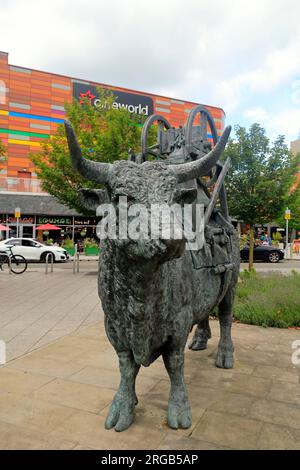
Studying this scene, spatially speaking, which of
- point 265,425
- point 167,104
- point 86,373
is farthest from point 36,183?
point 265,425

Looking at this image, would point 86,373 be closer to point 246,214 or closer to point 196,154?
point 196,154

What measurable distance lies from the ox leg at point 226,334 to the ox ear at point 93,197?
2.36 m

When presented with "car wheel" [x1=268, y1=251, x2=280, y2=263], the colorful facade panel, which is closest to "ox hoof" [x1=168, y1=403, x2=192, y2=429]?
"car wheel" [x1=268, y1=251, x2=280, y2=263]

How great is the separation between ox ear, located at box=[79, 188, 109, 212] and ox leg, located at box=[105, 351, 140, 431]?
47.9 inches

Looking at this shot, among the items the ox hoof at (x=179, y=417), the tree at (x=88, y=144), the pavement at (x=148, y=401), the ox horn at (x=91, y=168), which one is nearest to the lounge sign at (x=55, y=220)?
the tree at (x=88, y=144)

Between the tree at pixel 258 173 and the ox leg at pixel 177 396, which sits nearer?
the ox leg at pixel 177 396

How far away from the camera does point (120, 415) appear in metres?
2.72

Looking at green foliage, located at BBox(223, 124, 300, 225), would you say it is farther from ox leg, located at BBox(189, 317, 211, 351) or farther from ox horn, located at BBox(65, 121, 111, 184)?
ox horn, located at BBox(65, 121, 111, 184)

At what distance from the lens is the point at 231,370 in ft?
13.1

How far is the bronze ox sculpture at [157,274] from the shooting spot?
1.95 metres

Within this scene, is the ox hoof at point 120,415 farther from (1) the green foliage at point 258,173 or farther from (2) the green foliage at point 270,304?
(1) the green foliage at point 258,173

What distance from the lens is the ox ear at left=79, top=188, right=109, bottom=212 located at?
2.18 metres

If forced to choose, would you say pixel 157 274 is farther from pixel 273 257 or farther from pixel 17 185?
pixel 17 185

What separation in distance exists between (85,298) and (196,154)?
19.9 ft
